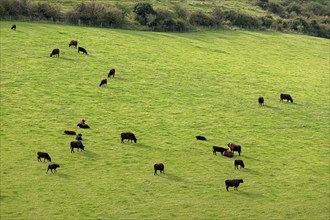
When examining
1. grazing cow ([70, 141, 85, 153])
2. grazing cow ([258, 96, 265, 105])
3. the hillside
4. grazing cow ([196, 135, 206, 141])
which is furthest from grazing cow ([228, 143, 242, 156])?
the hillside

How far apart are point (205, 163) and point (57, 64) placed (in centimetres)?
2572

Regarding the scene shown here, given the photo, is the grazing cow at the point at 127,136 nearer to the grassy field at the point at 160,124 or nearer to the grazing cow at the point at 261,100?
the grassy field at the point at 160,124

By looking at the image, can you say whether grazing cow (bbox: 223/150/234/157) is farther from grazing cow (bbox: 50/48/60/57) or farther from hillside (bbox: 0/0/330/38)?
hillside (bbox: 0/0/330/38)

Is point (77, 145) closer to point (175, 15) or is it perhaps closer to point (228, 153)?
point (228, 153)

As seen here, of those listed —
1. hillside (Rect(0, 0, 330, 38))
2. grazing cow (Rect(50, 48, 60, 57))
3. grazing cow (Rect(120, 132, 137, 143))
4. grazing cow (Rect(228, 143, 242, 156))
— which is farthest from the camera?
hillside (Rect(0, 0, 330, 38))

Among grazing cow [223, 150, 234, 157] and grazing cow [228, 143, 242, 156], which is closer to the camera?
grazing cow [223, 150, 234, 157]

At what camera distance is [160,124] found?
5156cm

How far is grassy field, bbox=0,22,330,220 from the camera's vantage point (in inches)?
1479

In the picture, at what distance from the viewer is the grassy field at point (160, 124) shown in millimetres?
37562

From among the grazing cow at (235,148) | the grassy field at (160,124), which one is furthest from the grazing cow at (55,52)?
the grazing cow at (235,148)

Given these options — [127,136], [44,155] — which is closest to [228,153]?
[127,136]

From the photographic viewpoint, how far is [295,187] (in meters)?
41.3

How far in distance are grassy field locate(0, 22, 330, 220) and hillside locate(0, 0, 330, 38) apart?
320 cm

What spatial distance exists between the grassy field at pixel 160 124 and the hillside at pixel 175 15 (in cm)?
320
